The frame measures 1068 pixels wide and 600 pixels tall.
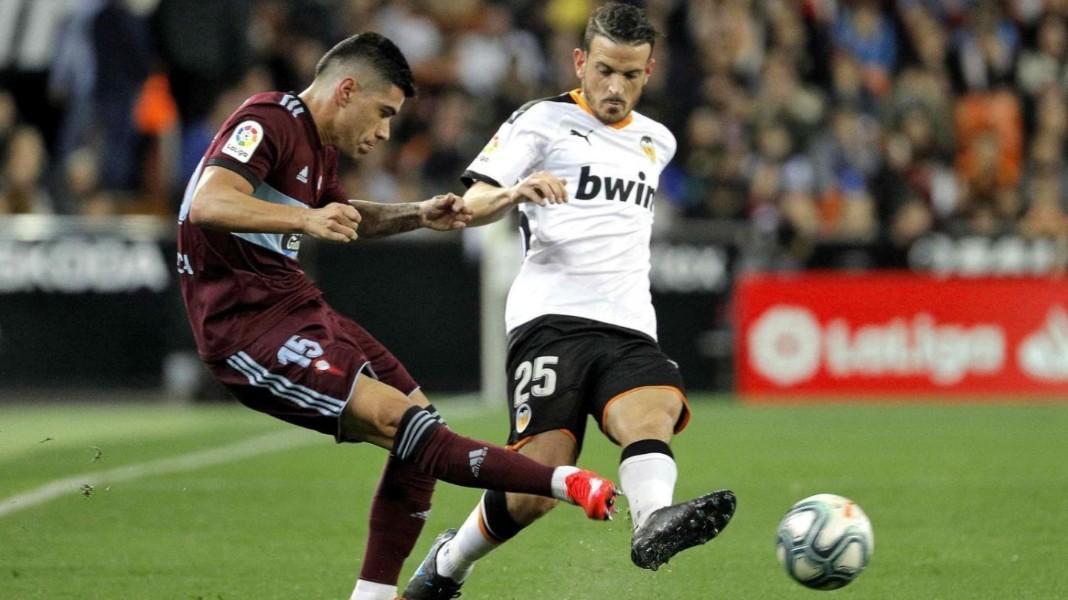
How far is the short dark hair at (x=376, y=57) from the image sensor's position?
238 inches

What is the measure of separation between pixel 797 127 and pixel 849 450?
249 inches

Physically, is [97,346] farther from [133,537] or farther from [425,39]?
[133,537]

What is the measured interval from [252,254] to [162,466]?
5.61m

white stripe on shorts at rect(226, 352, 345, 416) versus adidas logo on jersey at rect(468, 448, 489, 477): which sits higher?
white stripe on shorts at rect(226, 352, 345, 416)

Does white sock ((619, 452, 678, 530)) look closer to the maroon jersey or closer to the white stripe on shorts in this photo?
the white stripe on shorts

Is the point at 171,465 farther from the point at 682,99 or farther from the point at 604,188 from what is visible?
the point at 682,99

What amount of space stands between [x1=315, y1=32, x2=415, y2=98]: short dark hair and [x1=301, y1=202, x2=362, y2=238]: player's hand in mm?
648

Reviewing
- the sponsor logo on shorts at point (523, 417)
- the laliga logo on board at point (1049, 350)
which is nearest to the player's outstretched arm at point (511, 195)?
the sponsor logo on shorts at point (523, 417)

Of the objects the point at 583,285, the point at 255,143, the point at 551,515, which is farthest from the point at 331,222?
the point at 551,515

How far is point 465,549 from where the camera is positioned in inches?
250

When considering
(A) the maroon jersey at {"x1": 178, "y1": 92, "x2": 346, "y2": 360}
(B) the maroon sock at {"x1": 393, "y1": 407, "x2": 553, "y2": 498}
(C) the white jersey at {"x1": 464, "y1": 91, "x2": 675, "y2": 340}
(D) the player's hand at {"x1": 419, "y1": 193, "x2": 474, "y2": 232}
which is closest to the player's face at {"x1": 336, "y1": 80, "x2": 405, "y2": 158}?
(A) the maroon jersey at {"x1": 178, "y1": 92, "x2": 346, "y2": 360}

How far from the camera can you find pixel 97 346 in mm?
15297

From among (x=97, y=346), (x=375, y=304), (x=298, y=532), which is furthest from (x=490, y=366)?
(x=298, y=532)

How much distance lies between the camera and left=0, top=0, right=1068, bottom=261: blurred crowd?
54.2 feet
